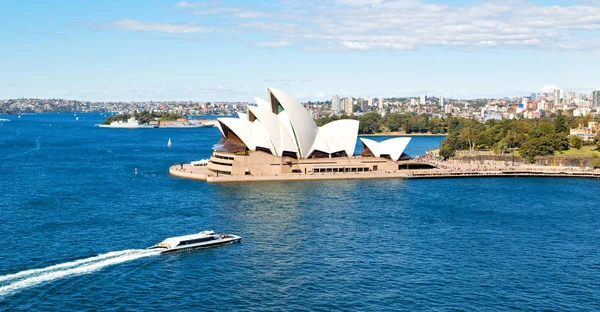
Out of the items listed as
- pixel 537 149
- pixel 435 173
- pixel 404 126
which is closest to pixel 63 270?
pixel 435 173

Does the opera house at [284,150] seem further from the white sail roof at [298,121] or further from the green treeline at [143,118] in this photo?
the green treeline at [143,118]

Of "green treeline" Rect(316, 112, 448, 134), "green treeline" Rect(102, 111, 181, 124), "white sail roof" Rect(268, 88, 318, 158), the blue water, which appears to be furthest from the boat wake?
"green treeline" Rect(102, 111, 181, 124)

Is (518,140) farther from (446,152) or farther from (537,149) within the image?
(446,152)

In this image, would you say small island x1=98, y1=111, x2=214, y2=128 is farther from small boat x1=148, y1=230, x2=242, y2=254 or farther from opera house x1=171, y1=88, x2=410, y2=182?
small boat x1=148, y1=230, x2=242, y2=254

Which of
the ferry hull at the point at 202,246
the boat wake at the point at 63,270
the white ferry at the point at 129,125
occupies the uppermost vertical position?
the white ferry at the point at 129,125

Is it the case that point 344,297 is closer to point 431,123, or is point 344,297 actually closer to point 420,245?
point 420,245

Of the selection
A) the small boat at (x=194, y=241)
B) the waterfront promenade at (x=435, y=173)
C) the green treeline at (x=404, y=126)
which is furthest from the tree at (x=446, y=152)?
the green treeline at (x=404, y=126)
